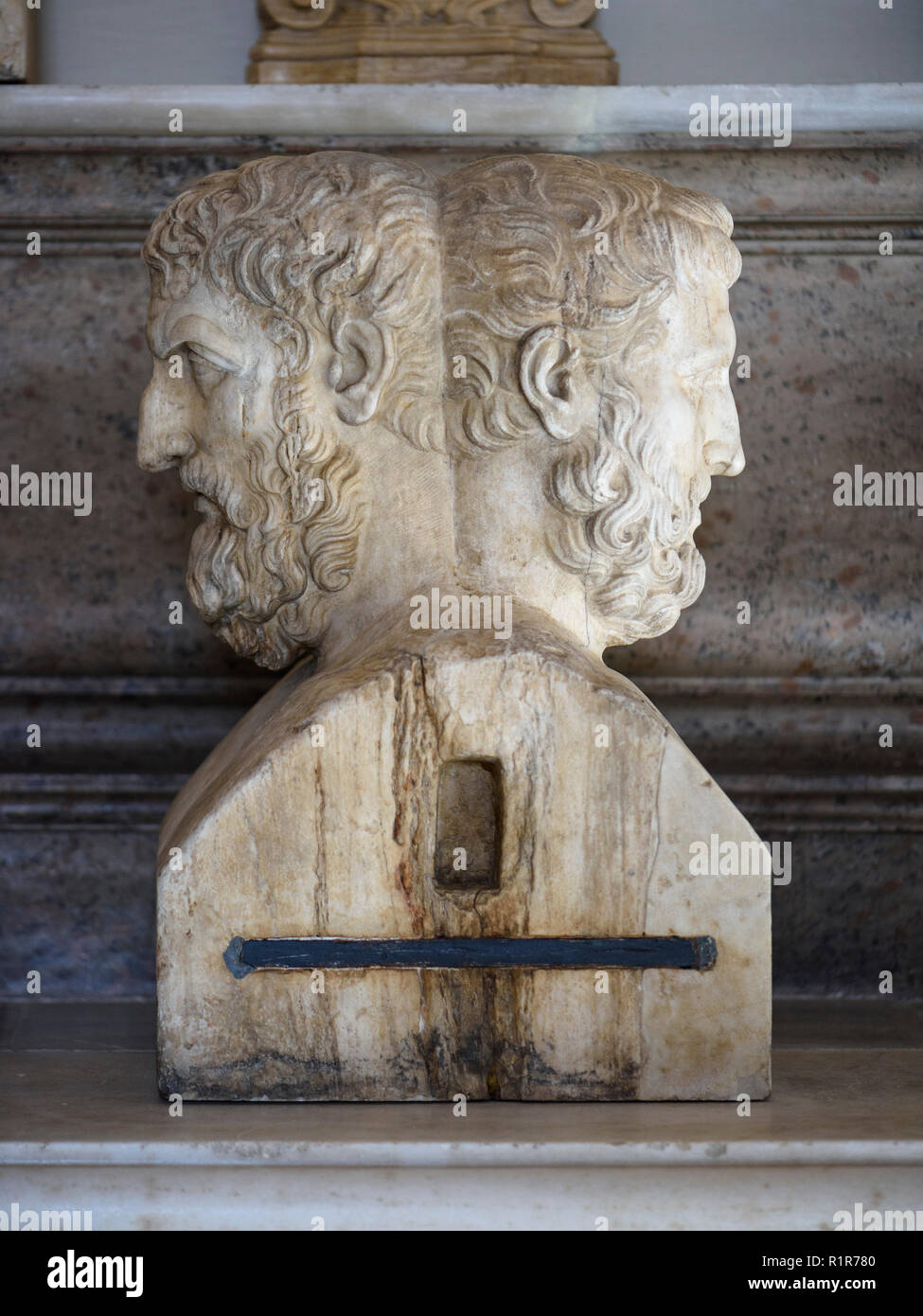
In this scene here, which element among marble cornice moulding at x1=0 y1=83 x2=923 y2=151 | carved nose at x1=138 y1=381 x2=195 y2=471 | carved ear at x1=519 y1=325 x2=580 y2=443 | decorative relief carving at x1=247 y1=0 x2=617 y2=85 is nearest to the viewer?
carved ear at x1=519 y1=325 x2=580 y2=443

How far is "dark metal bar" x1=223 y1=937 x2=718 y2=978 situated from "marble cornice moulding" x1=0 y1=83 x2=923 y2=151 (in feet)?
4.67

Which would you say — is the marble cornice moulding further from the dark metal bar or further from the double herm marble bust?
the dark metal bar

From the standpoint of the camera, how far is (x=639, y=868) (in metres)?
1.99

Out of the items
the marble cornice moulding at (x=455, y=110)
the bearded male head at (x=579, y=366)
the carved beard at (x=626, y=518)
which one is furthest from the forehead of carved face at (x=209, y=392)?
the marble cornice moulding at (x=455, y=110)

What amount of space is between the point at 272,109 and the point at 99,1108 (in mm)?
1569

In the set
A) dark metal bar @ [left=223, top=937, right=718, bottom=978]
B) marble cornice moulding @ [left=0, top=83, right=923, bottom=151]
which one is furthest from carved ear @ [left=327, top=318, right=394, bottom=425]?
marble cornice moulding @ [left=0, top=83, right=923, bottom=151]

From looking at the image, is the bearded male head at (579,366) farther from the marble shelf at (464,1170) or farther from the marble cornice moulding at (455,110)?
the marble cornice moulding at (455,110)

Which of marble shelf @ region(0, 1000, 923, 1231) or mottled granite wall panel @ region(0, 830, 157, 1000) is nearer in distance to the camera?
marble shelf @ region(0, 1000, 923, 1231)

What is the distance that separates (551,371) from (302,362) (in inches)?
10.9

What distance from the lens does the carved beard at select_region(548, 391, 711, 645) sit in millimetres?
2109

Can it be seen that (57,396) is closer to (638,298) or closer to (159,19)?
(159,19)

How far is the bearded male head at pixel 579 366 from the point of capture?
2.08 metres

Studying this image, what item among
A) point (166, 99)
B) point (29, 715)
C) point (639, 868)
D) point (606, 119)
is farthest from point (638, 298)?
point (29, 715)

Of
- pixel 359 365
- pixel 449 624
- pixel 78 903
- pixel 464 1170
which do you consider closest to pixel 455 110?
pixel 359 365
